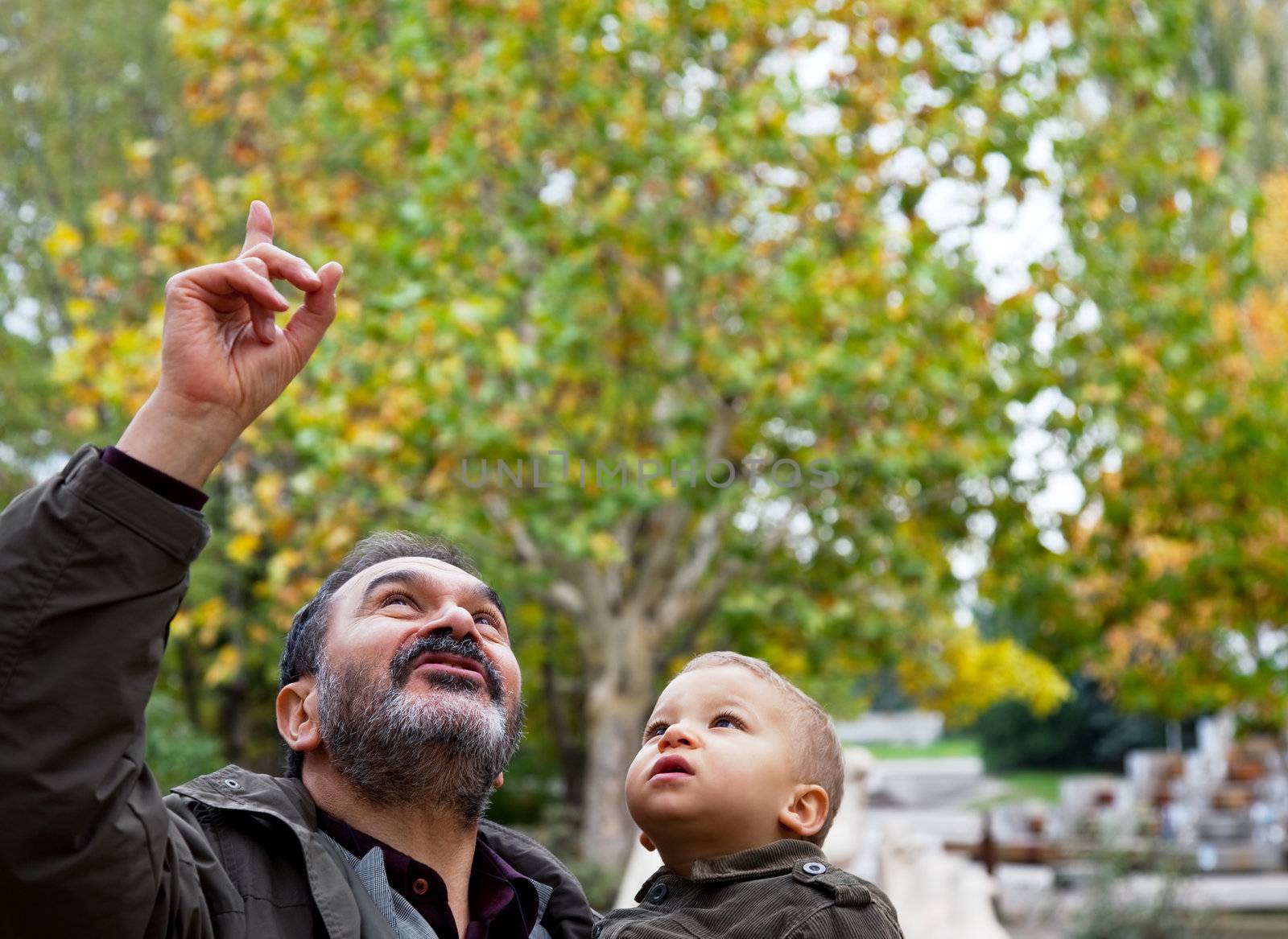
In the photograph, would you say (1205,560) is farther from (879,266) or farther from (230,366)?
(230,366)

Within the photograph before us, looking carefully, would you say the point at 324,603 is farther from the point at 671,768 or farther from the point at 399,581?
the point at 671,768

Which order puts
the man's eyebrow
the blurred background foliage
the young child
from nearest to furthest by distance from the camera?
the young child < the man's eyebrow < the blurred background foliage

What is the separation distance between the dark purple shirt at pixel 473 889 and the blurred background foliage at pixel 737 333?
5082 millimetres

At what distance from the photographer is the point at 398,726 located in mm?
2248

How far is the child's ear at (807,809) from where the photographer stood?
7.84 feet

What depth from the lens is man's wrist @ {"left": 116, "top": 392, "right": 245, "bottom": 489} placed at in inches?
66.1

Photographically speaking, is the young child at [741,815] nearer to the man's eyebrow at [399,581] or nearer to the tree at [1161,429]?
the man's eyebrow at [399,581]

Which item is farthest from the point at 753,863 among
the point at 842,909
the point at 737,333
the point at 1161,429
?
the point at 1161,429

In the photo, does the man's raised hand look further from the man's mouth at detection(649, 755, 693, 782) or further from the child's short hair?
the child's short hair

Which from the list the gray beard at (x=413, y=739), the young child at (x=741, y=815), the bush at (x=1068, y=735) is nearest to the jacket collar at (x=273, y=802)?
the gray beard at (x=413, y=739)

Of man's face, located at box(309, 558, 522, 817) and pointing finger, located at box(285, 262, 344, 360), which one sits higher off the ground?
pointing finger, located at box(285, 262, 344, 360)

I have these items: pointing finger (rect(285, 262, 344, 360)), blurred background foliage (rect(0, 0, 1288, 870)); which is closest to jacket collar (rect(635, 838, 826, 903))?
pointing finger (rect(285, 262, 344, 360))

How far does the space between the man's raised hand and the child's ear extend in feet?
3.66

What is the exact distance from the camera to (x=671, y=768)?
238cm
